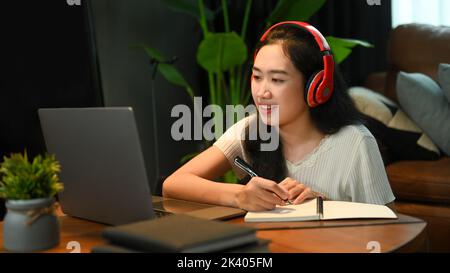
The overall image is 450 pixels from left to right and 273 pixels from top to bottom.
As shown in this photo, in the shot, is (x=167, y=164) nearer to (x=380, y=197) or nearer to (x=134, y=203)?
(x=380, y=197)

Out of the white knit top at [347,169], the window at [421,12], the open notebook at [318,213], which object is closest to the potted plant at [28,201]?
the open notebook at [318,213]

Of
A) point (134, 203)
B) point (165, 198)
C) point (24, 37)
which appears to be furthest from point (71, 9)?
point (134, 203)

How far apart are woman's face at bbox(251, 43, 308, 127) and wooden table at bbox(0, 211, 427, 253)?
395 mm

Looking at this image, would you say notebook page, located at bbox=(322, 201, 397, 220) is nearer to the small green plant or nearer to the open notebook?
the open notebook

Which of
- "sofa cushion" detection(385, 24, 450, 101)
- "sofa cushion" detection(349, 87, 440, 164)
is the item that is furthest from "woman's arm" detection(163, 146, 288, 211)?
"sofa cushion" detection(385, 24, 450, 101)

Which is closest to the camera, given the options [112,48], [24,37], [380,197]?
[380,197]

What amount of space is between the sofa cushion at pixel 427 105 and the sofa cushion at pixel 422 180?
0.11m

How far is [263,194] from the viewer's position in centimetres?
113

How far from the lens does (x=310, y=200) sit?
1211mm

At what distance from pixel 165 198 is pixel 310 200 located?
1.16 feet

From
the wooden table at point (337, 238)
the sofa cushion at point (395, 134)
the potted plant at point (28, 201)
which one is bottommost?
the sofa cushion at point (395, 134)

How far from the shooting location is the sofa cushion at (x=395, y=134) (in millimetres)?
2326

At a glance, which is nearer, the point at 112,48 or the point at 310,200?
the point at 310,200

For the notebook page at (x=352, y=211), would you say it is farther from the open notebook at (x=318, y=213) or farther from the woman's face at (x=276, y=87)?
the woman's face at (x=276, y=87)
